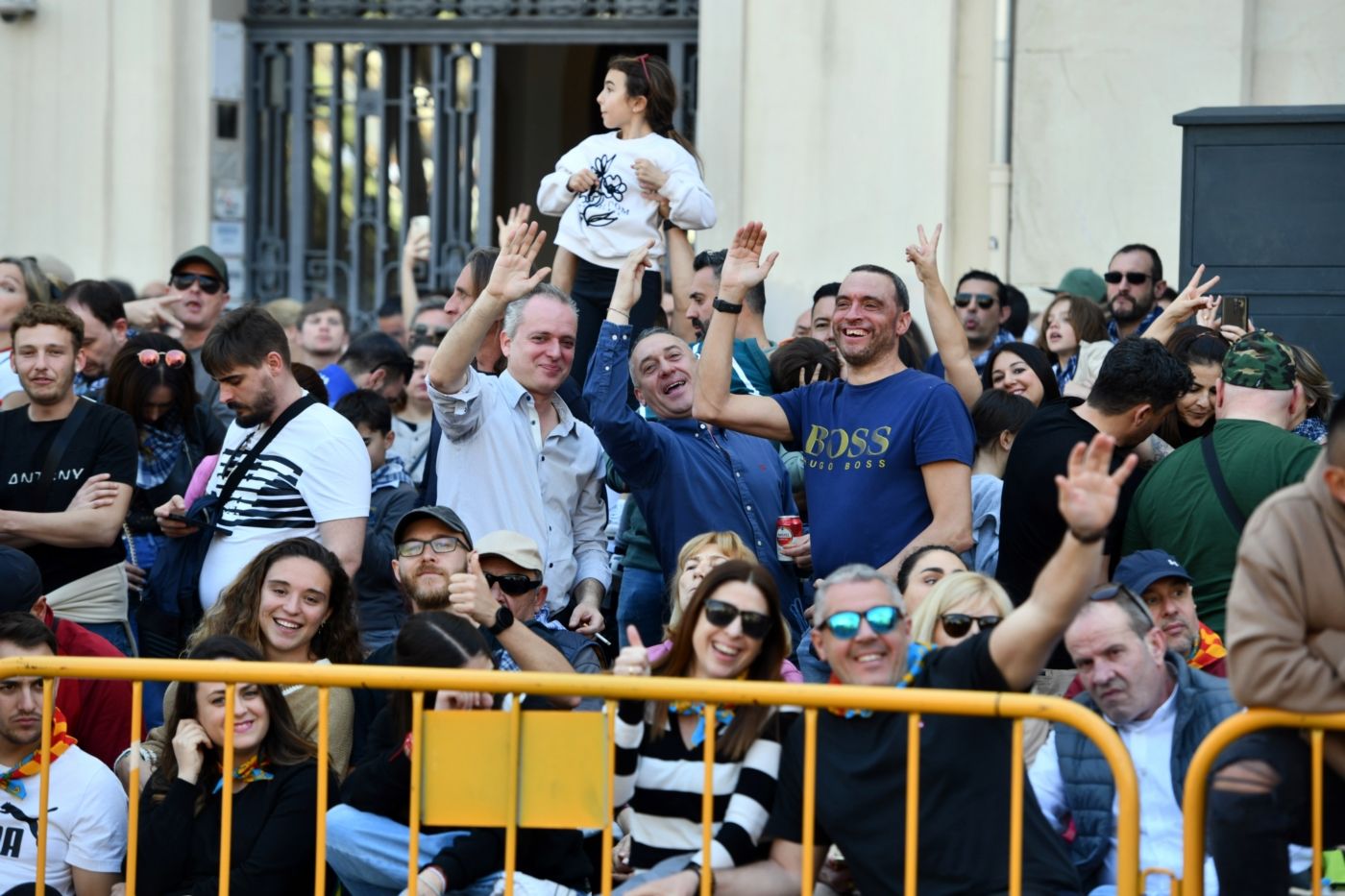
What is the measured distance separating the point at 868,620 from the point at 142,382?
4.21m

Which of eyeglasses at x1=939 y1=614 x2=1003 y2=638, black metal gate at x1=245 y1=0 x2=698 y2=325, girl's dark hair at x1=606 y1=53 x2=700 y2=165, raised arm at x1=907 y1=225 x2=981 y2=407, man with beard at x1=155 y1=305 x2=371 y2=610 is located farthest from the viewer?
black metal gate at x1=245 y1=0 x2=698 y2=325

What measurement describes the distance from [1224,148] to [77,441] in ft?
16.1

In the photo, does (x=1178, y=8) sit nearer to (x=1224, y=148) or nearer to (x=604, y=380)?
(x=1224, y=148)

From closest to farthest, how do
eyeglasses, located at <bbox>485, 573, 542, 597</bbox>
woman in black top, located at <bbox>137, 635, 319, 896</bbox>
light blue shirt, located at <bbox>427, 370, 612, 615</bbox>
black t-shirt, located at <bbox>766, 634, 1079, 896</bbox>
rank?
black t-shirt, located at <bbox>766, 634, 1079, 896</bbox>, woman in black top, located at <bbox>137, 635, 319, 896</bbox>, eyeglasses, located at <bbox>485, 573, 542, 597</bbox>, light blue shirt, located at <bbox>427, 370, 612, 615</bbox>

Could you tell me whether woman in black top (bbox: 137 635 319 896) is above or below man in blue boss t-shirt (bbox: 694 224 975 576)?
below

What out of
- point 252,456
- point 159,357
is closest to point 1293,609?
point 252,456

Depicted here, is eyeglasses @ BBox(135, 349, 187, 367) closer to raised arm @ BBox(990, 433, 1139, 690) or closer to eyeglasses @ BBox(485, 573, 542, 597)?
eyeglasses @ BBox(485, 573, 542, 597)

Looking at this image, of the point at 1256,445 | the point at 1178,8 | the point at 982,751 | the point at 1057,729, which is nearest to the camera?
the point at 982,751

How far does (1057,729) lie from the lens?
5.62 metres

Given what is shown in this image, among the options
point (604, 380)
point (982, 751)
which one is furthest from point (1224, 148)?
point (982, 751)

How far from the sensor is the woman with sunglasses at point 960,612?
5.96 metres

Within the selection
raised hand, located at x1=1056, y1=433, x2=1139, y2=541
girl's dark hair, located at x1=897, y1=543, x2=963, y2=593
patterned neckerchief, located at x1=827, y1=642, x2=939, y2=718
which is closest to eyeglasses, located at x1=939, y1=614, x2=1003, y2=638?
patterned neckerchief, located at x1=827, y1=642, x2=939, y2=718

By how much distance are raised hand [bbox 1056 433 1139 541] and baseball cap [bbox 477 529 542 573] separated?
2.39 metres

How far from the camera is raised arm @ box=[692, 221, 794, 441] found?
7227 millimetres
